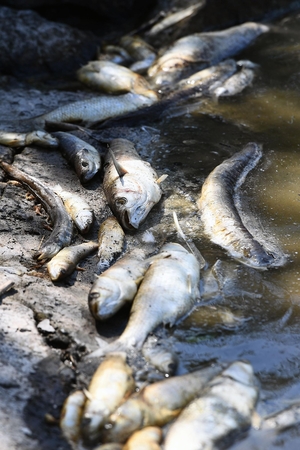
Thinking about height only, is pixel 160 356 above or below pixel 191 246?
above

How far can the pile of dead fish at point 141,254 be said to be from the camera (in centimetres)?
325

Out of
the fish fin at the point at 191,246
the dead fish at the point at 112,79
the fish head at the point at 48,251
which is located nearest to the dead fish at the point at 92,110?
the dead fish at the point at 112,79

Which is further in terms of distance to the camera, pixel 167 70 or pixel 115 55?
pixel 115 55

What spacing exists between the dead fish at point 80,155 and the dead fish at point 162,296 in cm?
166

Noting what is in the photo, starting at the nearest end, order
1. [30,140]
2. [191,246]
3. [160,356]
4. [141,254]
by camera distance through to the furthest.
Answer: [160,356] < [141,254] < [191,246] < [30,140]

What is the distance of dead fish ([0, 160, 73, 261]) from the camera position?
485cm

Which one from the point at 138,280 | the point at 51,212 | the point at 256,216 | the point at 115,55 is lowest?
the point at 115,55

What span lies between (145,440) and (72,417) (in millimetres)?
460

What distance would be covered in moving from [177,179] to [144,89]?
2386 mm

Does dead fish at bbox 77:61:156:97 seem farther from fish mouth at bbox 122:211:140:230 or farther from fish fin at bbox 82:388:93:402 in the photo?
fish fin at bbox 82:388:93:402

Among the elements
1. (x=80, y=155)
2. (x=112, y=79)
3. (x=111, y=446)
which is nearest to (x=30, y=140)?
(x=80, y=155)

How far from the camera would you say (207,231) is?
5.16 m

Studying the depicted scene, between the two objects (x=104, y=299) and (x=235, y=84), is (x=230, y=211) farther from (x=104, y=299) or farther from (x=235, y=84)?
A: (x=235, y=84)

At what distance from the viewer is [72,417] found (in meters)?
3.29
